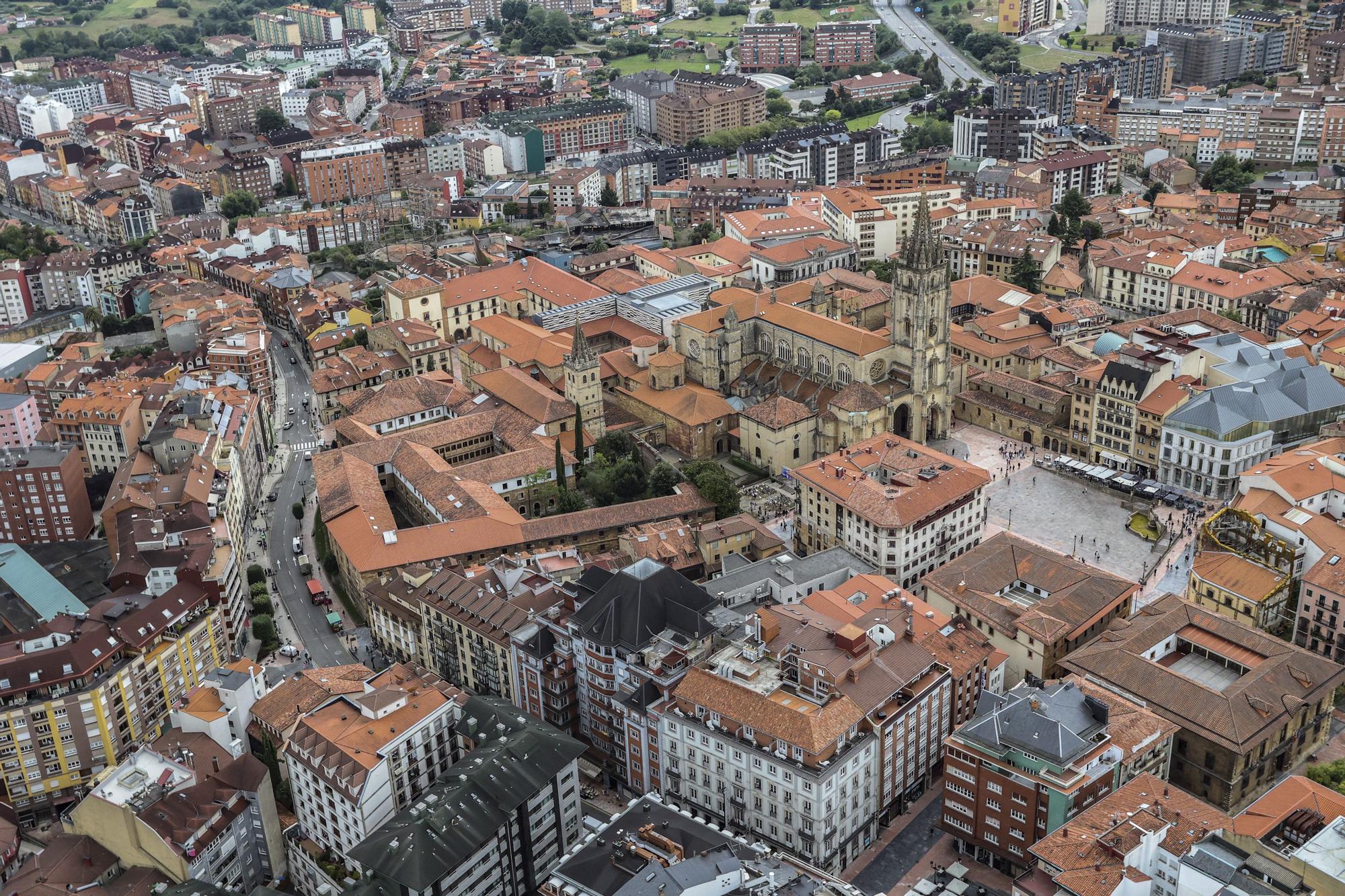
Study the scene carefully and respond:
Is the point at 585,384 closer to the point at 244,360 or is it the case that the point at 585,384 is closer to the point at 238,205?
the point at 244,360

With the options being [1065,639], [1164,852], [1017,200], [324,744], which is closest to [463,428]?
[324,744]

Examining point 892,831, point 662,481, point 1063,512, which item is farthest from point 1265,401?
point 892,831

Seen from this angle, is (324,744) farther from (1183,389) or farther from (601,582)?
(1183,389)

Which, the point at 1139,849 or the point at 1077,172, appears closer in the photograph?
the point at 1139,849

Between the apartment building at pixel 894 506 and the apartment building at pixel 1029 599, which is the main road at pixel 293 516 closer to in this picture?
the apartment building at pixel 894 506

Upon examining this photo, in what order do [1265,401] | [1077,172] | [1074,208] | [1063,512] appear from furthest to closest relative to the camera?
1. [1077,172]
2. [1074,208]
3. [1265,401]
4. [1063,512]

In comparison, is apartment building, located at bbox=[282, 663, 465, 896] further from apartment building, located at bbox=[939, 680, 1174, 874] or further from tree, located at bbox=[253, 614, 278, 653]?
apartment building, located at bbox=[939, 680, 1174, 874]
